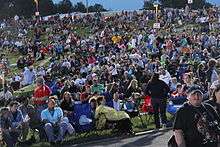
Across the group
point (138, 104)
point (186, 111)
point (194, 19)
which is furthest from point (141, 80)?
point (194, 19)

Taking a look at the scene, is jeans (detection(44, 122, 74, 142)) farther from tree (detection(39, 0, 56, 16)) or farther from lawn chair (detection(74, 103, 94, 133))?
tree (detection(39, 0, 56, 16))

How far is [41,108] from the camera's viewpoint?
15609 mm

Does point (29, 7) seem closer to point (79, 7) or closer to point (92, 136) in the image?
point (79, 7)

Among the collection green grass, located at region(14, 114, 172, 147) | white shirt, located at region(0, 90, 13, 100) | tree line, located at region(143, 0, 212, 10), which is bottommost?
tree line, located at region(143, 0, 212, 10)

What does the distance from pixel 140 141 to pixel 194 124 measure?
6.71 metres

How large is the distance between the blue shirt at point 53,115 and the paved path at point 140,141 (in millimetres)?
878

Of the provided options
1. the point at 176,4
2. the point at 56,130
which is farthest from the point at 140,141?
the point at 176,4

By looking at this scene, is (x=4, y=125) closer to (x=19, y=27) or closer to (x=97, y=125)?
(x=97, y=125)

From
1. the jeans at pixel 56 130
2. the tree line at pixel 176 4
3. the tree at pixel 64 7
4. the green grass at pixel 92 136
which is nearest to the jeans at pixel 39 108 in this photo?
the jeans at pixel 56 130

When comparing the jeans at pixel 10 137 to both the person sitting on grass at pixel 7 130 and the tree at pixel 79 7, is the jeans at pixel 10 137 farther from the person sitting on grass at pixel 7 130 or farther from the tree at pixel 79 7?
the tree at pixel 79 7

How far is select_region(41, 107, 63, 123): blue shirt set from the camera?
1450 centimetres

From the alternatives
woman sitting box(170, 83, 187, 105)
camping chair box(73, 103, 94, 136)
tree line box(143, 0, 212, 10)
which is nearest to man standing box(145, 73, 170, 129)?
woman sitting box(170, 83, 187, 105)

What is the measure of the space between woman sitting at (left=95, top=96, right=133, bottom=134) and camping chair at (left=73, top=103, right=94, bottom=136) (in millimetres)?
194

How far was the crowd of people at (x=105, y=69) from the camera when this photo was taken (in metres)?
14.8
